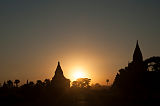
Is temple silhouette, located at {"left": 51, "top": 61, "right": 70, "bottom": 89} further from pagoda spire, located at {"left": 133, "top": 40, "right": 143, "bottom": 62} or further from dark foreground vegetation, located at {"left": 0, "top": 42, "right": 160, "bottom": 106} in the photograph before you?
pagoda spire, located at {"left": 133, "top": 40, "right": 143, "bottom": 62}

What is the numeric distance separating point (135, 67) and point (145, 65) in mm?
6048

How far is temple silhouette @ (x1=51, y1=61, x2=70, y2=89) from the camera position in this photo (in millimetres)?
56750

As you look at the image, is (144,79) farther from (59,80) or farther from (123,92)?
(59,80)

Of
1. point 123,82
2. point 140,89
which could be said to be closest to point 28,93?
point 123,82

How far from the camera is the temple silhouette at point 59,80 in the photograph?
2234 inches

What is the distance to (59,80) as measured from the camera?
57656 millimetres

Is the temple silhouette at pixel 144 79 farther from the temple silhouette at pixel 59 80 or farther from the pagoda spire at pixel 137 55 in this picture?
A: the temple silhouette at pixel 59 80

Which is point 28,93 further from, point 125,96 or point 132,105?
point 132,105

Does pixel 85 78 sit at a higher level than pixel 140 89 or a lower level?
higher

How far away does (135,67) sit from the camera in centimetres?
4947

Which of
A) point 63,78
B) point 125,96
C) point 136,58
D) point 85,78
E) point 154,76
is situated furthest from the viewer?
point 85,78

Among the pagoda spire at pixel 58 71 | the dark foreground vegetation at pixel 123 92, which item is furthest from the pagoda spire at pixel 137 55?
the pagoda spire at pixel 58 71

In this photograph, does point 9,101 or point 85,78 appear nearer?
point 9,101

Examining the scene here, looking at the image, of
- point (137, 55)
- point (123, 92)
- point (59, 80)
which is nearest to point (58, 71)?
point (59, 80)
